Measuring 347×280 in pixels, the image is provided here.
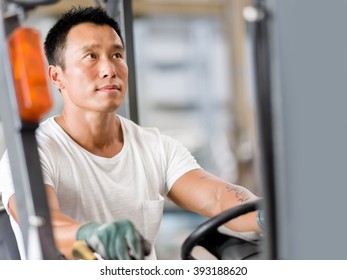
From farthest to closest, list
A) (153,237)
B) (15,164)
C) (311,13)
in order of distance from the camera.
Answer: (153,237) < (15,164) < (311,13)

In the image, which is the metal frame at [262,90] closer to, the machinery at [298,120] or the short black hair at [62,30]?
the machinery at [298,120]

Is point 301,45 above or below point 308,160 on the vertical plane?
above

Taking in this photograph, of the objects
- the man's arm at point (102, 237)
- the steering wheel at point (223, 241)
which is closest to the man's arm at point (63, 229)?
the man's arm at point (102, 237)

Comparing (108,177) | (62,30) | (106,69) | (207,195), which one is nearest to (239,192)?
(207,195)

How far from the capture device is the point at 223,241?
50.6 inches

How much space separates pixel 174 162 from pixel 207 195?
0.11 m

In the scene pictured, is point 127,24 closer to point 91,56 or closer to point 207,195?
point 91,56

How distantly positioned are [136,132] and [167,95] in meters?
1.82

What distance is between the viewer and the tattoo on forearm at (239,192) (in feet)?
→ 4.09

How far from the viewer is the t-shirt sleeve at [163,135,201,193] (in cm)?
136

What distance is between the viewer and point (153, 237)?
1.26 m

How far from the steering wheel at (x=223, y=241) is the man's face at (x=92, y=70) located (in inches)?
12.3
